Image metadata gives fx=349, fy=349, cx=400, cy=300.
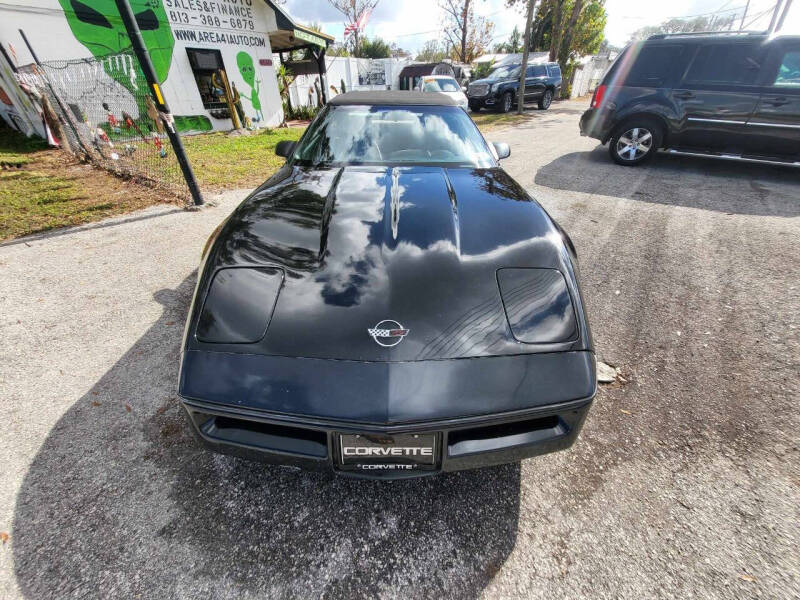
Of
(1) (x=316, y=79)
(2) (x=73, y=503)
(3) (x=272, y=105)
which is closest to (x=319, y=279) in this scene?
(2) (x=73, y=503)

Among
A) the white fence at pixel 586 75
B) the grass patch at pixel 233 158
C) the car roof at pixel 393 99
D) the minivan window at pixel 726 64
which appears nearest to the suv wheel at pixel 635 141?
the minivan window at pixel 726 64

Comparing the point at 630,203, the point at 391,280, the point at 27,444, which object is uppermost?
the point at 391,280

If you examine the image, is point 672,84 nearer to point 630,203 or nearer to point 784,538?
point 630,203

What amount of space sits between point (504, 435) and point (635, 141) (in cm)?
716

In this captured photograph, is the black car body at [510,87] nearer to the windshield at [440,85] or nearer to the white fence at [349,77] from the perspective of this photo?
the windshield at [440,85]

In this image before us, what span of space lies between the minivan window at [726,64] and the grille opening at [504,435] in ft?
23.4

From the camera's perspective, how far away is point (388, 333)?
126cm

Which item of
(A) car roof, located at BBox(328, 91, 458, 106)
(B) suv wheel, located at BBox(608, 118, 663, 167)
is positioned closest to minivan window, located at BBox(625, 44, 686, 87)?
(B) suv wheel, located at BBox(608, 118, 663, 167)

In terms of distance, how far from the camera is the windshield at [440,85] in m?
12.2

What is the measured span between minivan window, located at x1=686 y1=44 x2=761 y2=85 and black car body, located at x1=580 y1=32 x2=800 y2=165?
0.01m

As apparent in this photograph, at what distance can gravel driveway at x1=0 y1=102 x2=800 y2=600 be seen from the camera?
1256mm

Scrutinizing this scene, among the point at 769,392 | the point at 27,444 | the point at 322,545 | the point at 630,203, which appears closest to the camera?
the point at 322,545

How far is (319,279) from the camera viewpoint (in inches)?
56.2

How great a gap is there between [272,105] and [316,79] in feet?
19.1
